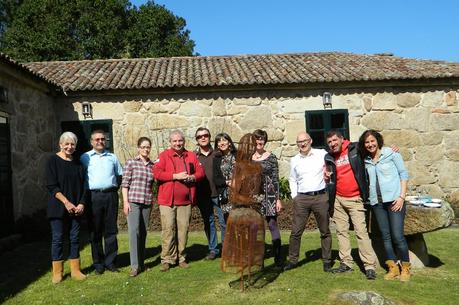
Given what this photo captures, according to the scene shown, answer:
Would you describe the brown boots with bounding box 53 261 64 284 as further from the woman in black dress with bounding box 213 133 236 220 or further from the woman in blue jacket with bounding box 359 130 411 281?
the woman in blue jacket with bounding box 359 130 411 281

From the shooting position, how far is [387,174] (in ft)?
15.2

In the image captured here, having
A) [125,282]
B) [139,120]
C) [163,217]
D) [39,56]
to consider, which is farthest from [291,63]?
[39,56]

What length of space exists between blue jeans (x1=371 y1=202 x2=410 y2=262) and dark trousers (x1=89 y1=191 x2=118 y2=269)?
3186 millimetres

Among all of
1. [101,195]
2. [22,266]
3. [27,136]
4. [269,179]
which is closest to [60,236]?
[101,195]

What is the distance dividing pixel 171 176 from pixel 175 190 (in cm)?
19

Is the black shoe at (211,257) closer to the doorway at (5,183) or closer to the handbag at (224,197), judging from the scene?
the handbag at (224,197)

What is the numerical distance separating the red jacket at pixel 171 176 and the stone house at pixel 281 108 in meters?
4.80

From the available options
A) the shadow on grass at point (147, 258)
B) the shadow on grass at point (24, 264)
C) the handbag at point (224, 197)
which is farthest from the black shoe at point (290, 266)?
the shadow on grass at point (24, 264)

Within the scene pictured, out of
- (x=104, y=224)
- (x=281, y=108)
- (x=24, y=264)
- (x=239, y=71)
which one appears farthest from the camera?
(x=239, y=71)

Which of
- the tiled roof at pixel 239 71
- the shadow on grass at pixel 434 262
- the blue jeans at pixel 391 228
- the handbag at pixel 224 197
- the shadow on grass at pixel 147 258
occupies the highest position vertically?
the tiled roof at pixel 239 71

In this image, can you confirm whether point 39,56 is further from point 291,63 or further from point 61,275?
point 61,275

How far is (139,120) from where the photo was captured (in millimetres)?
9953

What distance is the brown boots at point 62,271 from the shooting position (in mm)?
4859

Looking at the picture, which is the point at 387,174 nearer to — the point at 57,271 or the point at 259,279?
the point at 259,279
